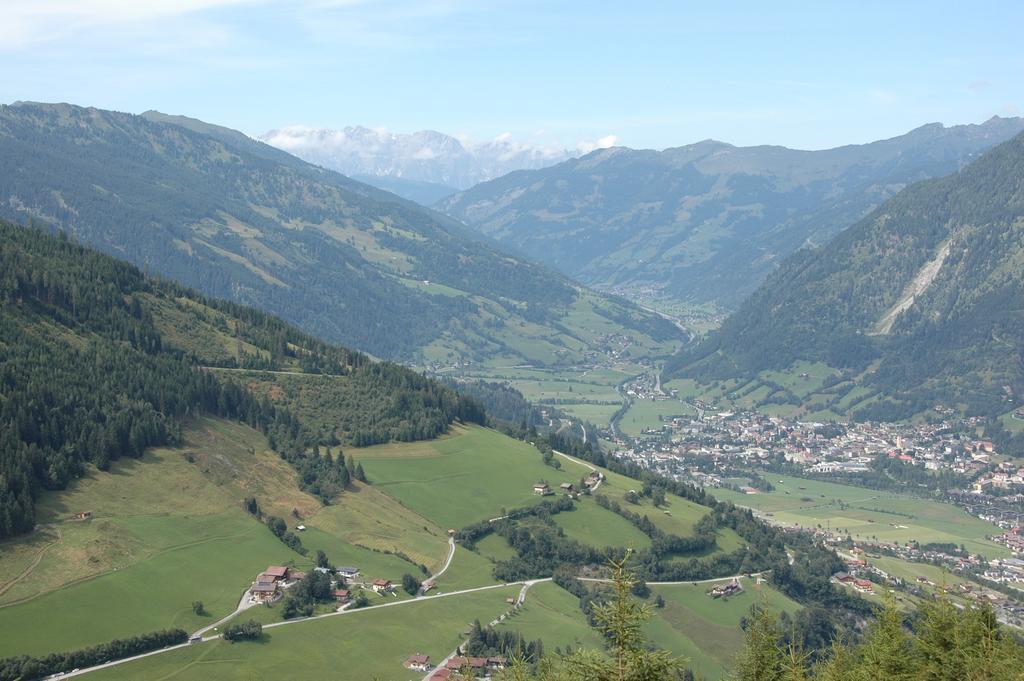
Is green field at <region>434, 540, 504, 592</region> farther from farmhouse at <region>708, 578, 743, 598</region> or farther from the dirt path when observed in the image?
the dirt path

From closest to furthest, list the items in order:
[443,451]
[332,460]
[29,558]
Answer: [29,558]
[332,460]
[443,451]

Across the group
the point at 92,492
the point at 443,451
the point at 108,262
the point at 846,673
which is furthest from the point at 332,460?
the point at 846,673

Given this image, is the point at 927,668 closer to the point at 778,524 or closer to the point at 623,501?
the point at 623,501

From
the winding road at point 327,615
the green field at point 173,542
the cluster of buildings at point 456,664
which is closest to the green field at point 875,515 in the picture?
the winding road at point 327,615

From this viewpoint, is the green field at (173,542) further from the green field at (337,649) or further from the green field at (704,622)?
the green field at (704,622)

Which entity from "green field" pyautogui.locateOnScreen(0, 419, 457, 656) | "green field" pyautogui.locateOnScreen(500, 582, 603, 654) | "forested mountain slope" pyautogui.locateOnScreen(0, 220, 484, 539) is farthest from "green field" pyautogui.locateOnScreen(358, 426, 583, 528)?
"green field" pyautogui.locateOnScreen(500, 582, 603, 654)
